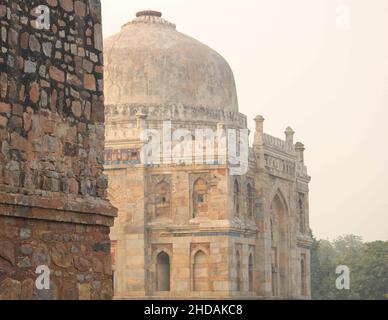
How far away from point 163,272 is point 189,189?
106 inches

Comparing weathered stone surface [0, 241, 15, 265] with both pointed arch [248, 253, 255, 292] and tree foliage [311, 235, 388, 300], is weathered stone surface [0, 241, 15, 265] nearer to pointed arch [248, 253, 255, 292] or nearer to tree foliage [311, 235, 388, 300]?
pointed arch [248, 253, 255, 292]

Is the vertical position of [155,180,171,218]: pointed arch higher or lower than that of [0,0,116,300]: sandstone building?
higher

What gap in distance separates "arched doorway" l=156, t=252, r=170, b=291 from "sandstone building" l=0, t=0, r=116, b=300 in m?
26.1

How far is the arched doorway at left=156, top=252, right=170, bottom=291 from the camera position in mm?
33656

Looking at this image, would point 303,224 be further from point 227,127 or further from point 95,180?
point 95,180

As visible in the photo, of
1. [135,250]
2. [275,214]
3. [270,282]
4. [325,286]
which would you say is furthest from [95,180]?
[325,286]

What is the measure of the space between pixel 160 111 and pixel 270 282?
694cm

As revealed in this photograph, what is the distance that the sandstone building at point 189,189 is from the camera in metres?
33.3

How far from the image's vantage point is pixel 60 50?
24.0 feet

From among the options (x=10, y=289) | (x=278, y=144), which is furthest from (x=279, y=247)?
(x=10, y=289)

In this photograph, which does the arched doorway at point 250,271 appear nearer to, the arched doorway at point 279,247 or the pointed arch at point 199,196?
the arched doorway at point 279,247

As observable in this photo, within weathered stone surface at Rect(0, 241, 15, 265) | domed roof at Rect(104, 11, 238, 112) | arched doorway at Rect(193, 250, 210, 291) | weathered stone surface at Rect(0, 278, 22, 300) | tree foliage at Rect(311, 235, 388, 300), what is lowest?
weathered stone surface at Rect(0, 278, 22, 300)

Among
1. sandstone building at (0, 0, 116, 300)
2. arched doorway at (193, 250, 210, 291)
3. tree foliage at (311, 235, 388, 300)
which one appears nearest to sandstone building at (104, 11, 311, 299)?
arched doorway at (193, 250, 210, 291)

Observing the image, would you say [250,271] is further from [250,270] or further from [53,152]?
[53,152]
